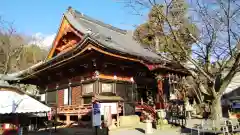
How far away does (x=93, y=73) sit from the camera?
18797 millimetres

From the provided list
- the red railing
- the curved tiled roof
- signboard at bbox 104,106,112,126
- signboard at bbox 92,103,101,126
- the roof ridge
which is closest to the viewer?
signboard at bbox 92,103,101,126

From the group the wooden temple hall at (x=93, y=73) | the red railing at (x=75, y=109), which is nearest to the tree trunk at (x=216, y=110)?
the wooden temple hall at (x=93, y=73)

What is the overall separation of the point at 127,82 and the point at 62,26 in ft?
28.3

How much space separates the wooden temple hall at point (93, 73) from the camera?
688 inches

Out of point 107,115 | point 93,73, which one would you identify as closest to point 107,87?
point 93,73

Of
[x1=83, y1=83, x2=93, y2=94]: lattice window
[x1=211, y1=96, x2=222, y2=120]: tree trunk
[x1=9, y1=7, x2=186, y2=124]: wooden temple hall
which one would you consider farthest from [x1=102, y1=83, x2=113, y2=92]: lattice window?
[x1=211, y1=96, x2=222, y2=120]: tree trunk

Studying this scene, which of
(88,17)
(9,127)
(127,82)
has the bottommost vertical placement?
(9,127)

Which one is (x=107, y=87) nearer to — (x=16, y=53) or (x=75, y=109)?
(x=75, y=109)

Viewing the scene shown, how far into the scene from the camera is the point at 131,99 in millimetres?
20297

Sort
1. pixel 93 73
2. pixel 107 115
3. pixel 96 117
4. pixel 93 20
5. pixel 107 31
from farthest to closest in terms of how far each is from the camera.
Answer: pixel 93 20, pixel 107 31, pixel 93 73, pixel 107 115, pixel 96 117

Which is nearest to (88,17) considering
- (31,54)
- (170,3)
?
(170,3)

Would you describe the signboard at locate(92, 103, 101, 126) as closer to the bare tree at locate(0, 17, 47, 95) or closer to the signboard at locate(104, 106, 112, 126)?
the signboard at locate(104, 106, 112, 126)

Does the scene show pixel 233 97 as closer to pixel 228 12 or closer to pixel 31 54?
Answer: pixel 228 12

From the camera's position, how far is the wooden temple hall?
17469 millimetres
